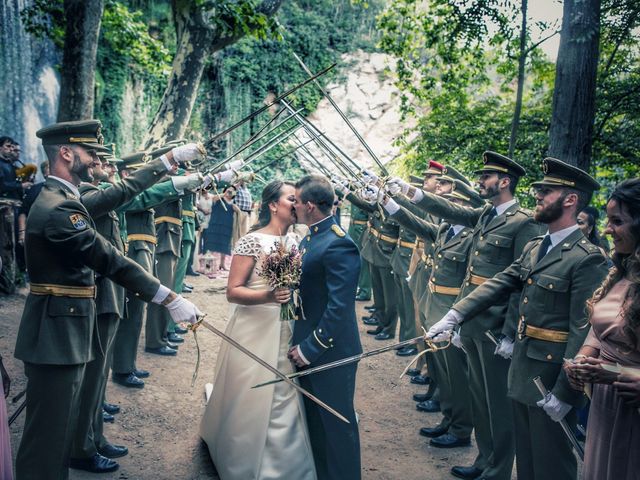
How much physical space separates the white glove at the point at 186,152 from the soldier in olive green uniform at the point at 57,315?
911mm

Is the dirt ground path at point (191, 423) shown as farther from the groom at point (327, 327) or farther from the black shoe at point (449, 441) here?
the groom at point (327, 327)

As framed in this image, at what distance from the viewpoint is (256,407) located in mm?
4023

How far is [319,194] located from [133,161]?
128 inches

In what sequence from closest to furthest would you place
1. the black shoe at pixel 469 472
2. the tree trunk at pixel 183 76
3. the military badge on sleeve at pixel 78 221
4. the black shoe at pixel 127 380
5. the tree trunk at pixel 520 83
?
the military badge on sleeve at pixel 78 221 < the black shoe at pixel 469 472 < the black shoe at pixel 127 380 < the tree trunk at pixel 520 83 < the tree trunk at pixel 183 76

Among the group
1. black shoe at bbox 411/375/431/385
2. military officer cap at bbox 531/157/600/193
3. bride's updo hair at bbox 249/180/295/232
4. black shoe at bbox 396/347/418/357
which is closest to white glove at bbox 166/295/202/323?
bride's updo hair at bbox 249/180/295/232

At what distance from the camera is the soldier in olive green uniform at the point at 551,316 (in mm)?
3393

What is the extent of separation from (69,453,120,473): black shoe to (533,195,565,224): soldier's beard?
3743 mm

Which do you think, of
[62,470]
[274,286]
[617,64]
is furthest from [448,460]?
[617,64]

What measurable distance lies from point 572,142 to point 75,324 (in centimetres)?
546

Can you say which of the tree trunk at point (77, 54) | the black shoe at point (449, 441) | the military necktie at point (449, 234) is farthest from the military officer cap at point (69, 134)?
the tree trunk at point (77, 54)

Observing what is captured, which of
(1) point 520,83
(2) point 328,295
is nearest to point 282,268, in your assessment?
(2) point 328,295

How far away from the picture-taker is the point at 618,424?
8.64 feet

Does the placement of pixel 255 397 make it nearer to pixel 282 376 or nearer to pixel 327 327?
pixel 282 376

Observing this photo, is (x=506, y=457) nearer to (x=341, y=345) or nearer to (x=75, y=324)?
(x=341, y=345)
